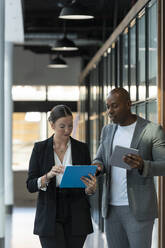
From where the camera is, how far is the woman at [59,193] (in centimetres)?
384

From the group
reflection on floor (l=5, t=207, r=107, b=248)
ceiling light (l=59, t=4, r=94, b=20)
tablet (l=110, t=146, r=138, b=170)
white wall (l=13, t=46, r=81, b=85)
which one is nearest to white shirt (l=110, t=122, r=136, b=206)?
tablet (l=110, t=146, r=138, b=170)

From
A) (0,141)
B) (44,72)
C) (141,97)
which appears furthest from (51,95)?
(141,97)

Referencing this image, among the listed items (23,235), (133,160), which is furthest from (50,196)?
(23,235)

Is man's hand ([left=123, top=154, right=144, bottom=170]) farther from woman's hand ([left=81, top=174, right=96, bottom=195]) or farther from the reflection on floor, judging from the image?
the reflection on floor

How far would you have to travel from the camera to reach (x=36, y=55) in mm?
17312

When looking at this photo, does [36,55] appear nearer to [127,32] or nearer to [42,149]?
[127,32]

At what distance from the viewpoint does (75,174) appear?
3713 millimetres

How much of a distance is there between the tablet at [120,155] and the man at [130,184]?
0.39 ft

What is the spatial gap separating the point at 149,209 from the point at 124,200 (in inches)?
7.2

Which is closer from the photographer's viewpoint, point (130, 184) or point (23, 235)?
point (130, 184)

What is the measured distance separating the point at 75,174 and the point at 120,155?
0.33 meters

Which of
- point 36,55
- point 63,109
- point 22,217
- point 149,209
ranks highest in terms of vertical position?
point 36,55

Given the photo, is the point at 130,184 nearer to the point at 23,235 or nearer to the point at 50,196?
the point at 50,196

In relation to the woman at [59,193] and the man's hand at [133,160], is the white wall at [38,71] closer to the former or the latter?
the woman at [59,193]
